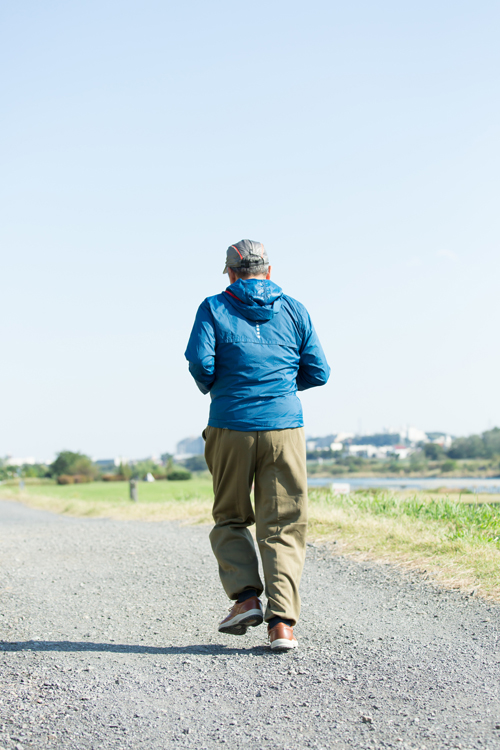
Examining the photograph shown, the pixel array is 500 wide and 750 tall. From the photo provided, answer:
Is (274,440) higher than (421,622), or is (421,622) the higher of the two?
(274,440)

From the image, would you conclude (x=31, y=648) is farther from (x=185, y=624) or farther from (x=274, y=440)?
(x=274, y=440)

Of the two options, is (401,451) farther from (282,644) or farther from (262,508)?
(282,644)

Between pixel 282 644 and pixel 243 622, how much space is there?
0.78 ft

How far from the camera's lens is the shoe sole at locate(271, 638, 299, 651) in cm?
296

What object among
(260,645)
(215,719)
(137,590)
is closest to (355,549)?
(137,590)

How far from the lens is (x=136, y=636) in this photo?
3.42 m

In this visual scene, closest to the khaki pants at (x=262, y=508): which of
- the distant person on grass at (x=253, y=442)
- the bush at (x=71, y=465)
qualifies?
the distant person on grass at (x=253, y=442)

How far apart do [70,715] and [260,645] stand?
1179 millimetres

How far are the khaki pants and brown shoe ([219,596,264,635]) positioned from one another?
0.20 ft

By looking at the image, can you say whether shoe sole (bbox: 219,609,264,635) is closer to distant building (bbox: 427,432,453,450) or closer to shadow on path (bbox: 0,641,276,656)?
shadow on path (bbox: 0,641,276,656)

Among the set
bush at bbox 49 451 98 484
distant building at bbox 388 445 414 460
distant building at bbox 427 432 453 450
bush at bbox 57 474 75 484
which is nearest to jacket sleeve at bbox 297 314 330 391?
bush at bbox 57 474 75 484

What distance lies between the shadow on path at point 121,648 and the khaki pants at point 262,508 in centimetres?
25

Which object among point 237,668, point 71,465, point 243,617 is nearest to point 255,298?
point 243,617

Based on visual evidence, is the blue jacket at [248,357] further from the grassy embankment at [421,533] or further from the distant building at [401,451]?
the distant building at [401,451]
